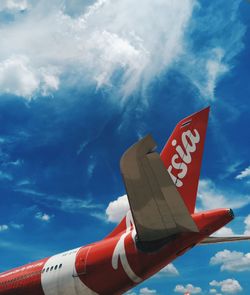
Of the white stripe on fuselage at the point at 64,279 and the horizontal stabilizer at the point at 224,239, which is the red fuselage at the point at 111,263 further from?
the horizontal stabilizer at the point at 224,239

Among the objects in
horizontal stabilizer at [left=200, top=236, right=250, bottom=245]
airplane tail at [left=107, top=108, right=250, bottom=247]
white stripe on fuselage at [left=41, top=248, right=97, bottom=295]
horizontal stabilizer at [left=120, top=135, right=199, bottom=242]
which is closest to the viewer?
horizontal stabilizer at [left=120, top=135, right=199, bottom=242]

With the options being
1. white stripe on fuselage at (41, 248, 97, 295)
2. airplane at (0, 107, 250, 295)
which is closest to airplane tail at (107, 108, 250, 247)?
airplane at (0, 107, 250, 295)

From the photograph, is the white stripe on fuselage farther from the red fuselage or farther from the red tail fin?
the red tail fin

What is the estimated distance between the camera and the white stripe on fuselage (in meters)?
13.9

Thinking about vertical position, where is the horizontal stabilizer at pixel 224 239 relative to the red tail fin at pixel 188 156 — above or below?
below

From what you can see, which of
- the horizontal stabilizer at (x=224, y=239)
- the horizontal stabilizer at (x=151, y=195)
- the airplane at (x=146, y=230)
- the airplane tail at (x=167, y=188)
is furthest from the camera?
the horizontal stabilizer at (x=224, y=239)

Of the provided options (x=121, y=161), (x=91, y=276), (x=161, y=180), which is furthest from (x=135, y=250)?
(x=121, y=161)

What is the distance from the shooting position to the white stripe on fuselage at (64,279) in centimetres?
1395

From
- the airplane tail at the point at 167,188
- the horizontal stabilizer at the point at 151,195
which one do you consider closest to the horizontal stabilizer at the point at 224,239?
the airplane tail at the point at 167,188

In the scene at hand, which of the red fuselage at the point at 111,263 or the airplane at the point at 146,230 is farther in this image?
the red fuselage at the point at 111,263

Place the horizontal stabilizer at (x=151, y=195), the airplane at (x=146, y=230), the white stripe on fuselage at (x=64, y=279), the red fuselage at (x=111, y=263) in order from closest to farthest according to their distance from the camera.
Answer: the horizontal stabilizer at (x=151, y=195) < the airplane at (x=146, y=230) < the red fuselage at (x=111, y=263) < the white stripe on fuselage at (x=64, y=279)

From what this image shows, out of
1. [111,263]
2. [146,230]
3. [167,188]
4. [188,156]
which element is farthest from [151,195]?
[188,156]

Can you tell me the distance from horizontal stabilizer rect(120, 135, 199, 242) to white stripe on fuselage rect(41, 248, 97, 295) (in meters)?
3.50

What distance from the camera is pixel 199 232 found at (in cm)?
1173
